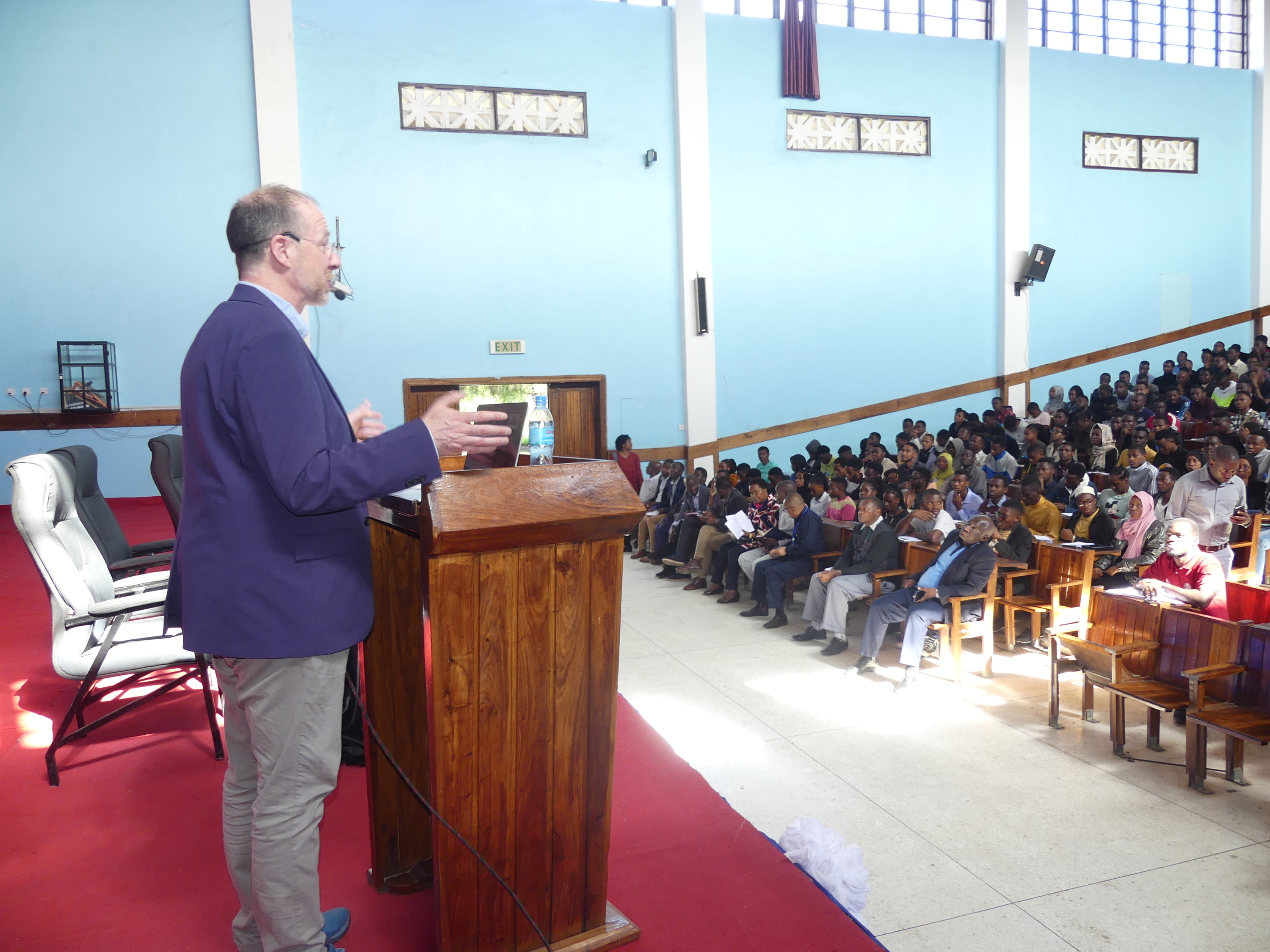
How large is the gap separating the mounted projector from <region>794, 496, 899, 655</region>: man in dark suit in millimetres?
7090

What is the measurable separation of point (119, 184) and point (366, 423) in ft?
28.4

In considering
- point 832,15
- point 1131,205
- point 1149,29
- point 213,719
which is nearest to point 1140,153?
point 1131,205

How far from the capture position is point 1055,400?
1107 cm

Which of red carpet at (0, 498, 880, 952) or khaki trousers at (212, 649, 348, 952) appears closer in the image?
khaki trousers at (212, 649, 348, 952)

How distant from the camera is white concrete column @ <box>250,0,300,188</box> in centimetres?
852

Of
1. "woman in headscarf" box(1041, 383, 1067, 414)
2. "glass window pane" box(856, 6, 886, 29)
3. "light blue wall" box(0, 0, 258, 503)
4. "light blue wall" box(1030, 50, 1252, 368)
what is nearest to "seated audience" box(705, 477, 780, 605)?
"light blue wall" box(0, 0, 258, 503)

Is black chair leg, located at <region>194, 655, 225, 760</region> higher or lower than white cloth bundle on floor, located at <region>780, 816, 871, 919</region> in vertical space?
higher

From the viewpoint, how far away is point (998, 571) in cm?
486

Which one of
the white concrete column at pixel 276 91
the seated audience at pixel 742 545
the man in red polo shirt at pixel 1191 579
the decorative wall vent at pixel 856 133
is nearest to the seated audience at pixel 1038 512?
the seated audience at pixel 742 545

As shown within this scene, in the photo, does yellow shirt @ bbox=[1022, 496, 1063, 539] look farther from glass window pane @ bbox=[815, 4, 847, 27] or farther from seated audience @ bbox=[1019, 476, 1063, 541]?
glass window pane @ bbox=[815, 4, 847, 27]

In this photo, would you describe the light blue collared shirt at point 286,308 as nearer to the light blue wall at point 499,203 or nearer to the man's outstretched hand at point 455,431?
the man's outstretched hand at point 455,431

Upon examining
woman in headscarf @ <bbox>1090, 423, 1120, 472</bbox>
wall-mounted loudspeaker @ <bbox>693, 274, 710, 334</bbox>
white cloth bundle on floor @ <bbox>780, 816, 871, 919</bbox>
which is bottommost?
white cloth bundle on floor @ <bbox>780, 816, 871, 919</bbox>

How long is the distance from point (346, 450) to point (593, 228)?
899 centimetres

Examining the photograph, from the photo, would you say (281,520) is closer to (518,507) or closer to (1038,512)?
(518,507)
